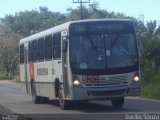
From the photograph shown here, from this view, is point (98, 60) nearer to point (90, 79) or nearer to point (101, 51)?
point (101, 51)

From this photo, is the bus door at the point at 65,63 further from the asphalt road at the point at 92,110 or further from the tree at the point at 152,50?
the tree at the point at 152,50

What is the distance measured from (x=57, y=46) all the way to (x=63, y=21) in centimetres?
11903

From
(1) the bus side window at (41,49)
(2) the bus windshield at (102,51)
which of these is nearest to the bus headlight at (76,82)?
(2) the bus windshield at (102,51)

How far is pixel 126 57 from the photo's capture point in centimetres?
2297

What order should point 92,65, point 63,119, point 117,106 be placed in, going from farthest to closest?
point 117,106 < point 92,65 < point 63,119

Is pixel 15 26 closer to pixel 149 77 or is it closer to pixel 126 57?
pixel 149 77

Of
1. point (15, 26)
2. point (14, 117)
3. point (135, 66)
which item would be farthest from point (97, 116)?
point (15, 26)

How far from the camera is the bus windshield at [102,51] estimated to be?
2267 cm

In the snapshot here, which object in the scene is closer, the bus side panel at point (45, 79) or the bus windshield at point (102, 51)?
the bus windshield at point (102, 51)

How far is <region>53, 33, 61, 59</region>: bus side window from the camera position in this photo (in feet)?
80.1

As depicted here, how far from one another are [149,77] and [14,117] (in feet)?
95.9

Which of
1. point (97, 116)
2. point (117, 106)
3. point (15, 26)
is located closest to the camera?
point (97, 116)

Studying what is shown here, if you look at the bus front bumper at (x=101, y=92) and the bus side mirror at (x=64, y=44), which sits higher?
the bus side mirror at (x=64, y=44)

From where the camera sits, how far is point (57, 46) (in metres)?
24.7
